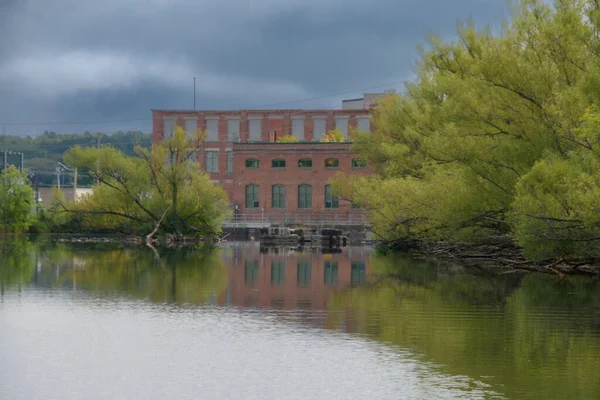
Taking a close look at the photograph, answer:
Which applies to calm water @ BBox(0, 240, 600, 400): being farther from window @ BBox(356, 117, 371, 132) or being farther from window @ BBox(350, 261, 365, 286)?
window @ BBox(356, 117, 371, 132)

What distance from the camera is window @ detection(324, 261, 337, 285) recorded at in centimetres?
3466

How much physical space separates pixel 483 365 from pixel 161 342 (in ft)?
19.6

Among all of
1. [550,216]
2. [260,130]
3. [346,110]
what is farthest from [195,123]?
[550,216]

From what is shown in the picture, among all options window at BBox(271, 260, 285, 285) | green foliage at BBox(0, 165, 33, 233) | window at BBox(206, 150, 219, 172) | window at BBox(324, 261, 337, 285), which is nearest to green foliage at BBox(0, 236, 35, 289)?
window at BBox(271, 260, 285, 285)

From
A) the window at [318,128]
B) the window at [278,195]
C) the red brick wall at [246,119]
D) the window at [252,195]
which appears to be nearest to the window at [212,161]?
the red brick wall at [246,119]

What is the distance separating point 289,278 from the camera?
119ft

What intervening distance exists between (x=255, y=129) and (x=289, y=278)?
76.8 m

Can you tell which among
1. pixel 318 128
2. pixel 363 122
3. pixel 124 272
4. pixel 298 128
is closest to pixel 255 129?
pixel 298 128

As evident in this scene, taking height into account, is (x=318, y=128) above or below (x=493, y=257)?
above

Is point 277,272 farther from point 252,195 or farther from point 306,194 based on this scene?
point 252,195

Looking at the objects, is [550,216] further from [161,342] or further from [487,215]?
[161,342]

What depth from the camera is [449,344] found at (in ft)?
62.1

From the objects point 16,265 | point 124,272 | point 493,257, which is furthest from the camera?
point 493,257

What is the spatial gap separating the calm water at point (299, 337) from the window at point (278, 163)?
195 ft
